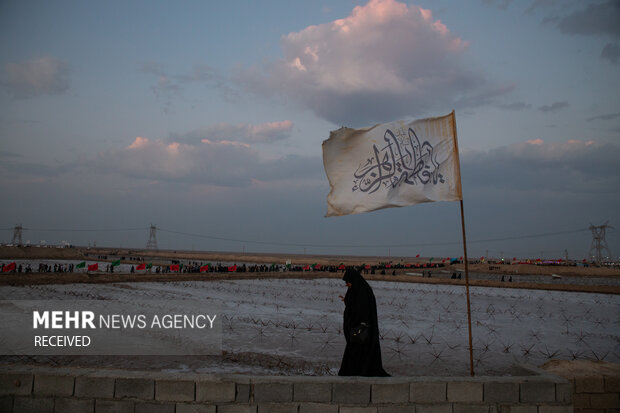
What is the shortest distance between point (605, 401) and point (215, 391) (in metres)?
4.72

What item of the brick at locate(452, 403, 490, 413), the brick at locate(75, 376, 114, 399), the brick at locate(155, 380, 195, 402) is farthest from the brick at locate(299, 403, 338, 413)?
the brick at locate(75, 376, 114, 399)

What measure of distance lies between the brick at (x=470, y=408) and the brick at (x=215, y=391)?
2.50 meters

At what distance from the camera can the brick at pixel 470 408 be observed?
14.9 feet

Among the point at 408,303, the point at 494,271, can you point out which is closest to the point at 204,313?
the point at 408,303

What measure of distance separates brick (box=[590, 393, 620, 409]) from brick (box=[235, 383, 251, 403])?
4.17 metres

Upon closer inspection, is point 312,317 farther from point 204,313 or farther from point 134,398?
point 134,398

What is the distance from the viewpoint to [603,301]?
2652 cm

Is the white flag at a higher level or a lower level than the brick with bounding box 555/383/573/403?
higher

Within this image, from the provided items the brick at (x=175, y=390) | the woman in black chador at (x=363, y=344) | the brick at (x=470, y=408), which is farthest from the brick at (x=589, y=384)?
the brick at (x=175, y=390)

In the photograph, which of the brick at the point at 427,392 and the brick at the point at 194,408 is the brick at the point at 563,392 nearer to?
the brick at the point at 427,392

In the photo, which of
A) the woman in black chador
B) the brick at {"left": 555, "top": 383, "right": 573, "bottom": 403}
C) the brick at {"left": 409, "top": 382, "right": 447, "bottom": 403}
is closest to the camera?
the brick at {"left": 409, "top": 382, "right": 447, "bottom": 403}

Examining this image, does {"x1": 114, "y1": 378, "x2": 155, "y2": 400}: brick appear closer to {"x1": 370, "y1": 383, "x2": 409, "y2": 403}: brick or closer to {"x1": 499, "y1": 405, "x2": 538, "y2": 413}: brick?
{"x1": 370, "y1": 383, "x2": 409, "y2": 403}: brick

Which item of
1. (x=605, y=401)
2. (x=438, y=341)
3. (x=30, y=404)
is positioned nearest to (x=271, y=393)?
(x=30, y=404)

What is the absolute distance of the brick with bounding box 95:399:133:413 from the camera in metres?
4.47
